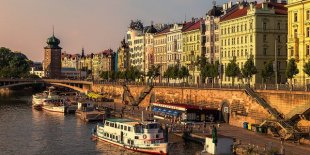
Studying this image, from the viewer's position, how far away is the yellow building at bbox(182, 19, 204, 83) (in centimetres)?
13400

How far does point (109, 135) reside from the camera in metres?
71.0

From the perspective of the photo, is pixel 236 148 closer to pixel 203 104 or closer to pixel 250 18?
pixel 203 104

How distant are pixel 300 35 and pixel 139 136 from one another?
3685 cm

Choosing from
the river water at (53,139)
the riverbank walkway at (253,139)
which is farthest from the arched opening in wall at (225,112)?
the river water at (53,139)

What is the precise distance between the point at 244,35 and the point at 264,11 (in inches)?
276

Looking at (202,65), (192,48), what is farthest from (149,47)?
(202,65)

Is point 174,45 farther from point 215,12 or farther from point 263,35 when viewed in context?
point 263,35

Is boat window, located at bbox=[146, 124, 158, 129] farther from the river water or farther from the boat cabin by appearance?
the boat cabin

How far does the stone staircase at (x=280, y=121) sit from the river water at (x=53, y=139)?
33.9 feet

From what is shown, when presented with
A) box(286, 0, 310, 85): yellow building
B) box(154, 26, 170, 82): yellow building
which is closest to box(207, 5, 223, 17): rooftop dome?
box(154, 26, 170, 82): yellow building

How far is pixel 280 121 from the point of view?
65812mm

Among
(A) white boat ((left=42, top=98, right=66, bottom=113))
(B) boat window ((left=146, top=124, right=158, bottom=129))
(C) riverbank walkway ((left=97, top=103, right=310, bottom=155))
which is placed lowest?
(C) riverbank walkway ((left=97, top=103, right=310, bottom=155))

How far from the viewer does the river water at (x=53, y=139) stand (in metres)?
65.4

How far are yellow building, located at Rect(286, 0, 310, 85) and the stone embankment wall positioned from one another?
1299cm
